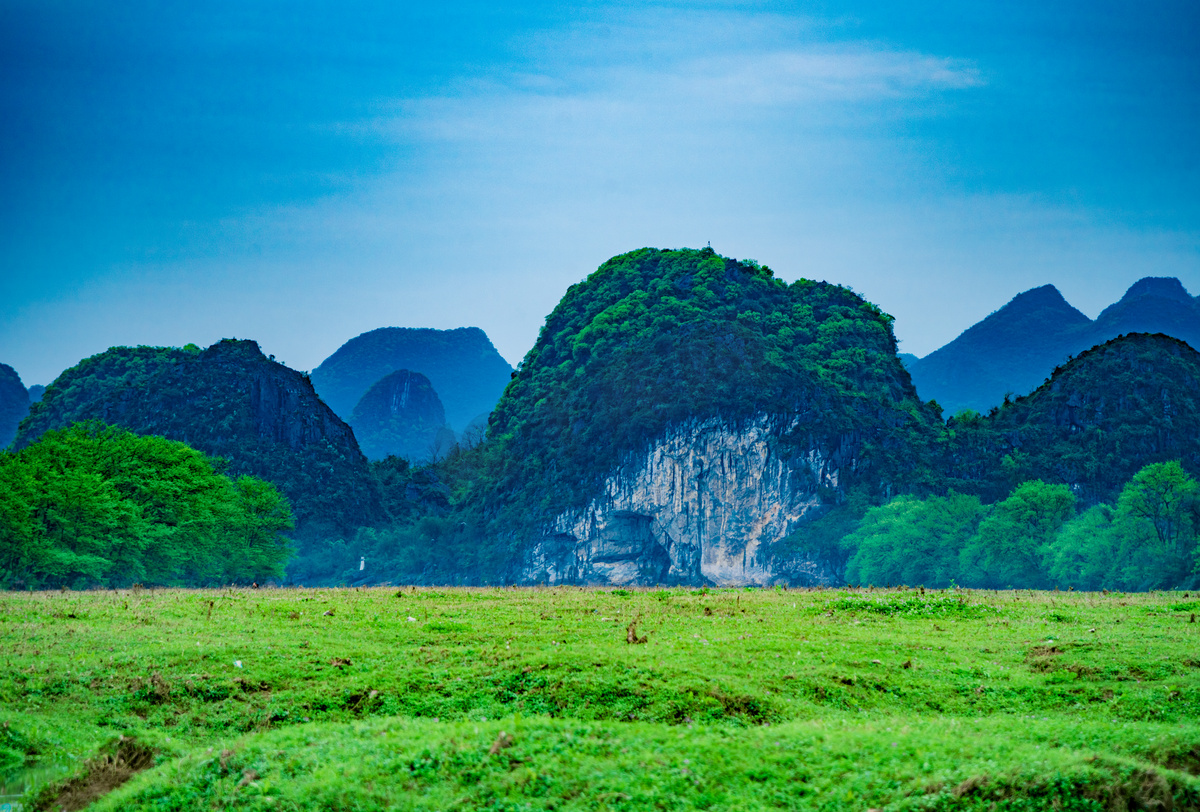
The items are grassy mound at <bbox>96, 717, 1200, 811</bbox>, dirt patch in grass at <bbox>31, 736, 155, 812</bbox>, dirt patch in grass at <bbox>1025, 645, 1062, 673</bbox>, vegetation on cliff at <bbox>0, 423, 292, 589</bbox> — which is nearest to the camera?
grassy mound at <bbox>96, 717, 1200, 811</bbox>

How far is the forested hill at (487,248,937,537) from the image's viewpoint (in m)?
125

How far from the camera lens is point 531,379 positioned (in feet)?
502

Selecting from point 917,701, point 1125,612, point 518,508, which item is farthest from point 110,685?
point 518,508

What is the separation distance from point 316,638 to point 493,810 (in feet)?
32.8

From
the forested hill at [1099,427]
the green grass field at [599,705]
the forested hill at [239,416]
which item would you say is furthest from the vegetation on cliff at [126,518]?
the forested hill at [1099,427]

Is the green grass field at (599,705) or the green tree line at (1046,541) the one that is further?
the green tree line at (1046,541)

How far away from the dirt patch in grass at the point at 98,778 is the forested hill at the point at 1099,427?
359 feet

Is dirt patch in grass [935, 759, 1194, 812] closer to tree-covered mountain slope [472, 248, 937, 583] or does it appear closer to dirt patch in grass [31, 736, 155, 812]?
dirt patch in grass [31, 736, 155, 812]

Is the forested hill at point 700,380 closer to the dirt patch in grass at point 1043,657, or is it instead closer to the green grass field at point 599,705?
the green grass field at point 599,705

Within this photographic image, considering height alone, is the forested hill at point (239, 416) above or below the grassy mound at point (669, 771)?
above

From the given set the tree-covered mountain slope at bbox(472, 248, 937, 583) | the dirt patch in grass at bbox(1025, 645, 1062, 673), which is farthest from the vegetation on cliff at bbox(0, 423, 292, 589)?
the tree-covered mountain slope at bbox(472, 248, 937, 583)

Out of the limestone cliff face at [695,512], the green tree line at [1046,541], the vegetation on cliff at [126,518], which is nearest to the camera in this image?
the vegetation on cliff at [126,518]

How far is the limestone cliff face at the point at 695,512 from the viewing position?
123812 millimetres

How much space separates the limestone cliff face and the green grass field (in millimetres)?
97894
